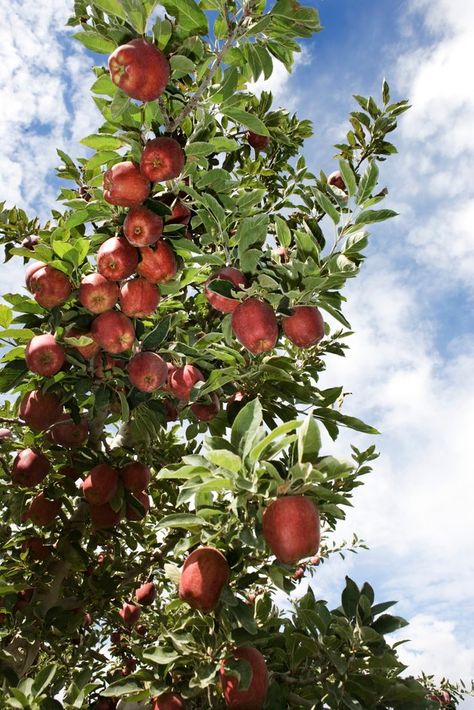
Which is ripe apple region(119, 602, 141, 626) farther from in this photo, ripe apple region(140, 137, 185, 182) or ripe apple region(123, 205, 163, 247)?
ripe apple region(140, 137, 185, 182)

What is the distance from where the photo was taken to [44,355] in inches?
102

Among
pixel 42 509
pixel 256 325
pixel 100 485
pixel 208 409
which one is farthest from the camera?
pixel 42 509

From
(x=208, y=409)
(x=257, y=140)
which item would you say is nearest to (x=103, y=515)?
(x=208, y=409)

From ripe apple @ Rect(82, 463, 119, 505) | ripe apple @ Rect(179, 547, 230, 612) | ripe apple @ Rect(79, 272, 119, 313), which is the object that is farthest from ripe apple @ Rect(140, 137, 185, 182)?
ripe apple @ Rect(82, 463, 119, 505)

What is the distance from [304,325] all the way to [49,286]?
4.12 ft

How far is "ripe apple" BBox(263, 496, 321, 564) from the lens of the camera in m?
1.76

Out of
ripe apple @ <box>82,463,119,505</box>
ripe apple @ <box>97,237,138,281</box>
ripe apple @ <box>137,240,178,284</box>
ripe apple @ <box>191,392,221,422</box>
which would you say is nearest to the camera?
ripe apple @ <box>97,237,138,281</box>

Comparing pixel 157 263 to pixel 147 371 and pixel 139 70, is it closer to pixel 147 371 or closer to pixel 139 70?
pixel 147 371

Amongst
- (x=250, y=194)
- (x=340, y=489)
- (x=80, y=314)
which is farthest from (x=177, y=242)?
(x=340, y=489)

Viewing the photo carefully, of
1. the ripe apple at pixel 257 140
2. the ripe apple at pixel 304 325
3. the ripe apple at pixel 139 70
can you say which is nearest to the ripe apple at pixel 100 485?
the ripe apple at pixel 304 325

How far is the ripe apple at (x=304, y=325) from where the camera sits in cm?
236

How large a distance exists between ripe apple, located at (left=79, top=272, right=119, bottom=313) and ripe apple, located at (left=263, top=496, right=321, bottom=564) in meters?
1.29

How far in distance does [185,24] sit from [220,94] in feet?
1.13

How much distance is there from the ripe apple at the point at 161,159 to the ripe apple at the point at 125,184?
61 mm
